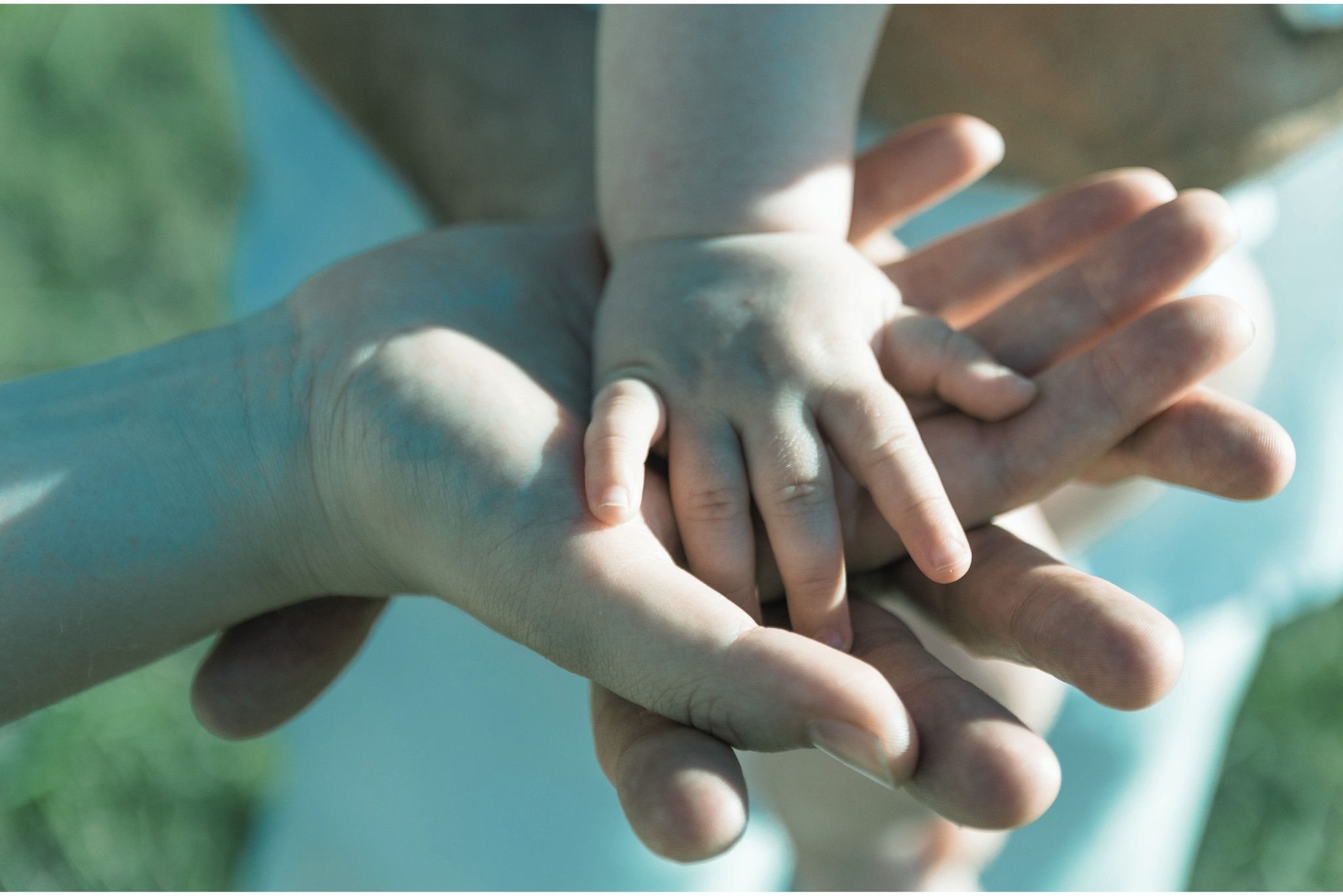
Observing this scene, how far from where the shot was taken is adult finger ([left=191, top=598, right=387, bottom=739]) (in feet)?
3.04

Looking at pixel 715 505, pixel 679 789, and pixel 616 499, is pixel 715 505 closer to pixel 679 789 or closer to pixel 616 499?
pixel 616 499

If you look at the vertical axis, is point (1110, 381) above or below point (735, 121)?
below

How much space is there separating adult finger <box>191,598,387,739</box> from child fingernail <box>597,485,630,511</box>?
1.24ft

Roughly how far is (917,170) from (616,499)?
57cm

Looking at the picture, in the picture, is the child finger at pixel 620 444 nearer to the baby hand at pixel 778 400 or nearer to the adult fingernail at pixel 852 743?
the baby hand at pixel 778 400

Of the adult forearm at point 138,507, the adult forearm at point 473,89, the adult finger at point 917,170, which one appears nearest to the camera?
the adult forearm at point 138,507

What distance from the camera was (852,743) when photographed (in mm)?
586

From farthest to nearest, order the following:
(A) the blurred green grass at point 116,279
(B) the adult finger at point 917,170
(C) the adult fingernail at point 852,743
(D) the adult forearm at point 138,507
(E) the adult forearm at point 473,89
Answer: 1. (A) the blurred green grass at point 116,279
2. (E) the adult forearm at point 473,89
3. (B) the adult finger at point 917,170
4. (D) the adult forearm at point 138,507
5. (C) the adult fingernail at point 852,743

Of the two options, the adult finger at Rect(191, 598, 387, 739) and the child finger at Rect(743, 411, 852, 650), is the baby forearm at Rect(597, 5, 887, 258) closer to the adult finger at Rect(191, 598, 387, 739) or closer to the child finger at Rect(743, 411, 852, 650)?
the child finger at Rect(743, 411, 852, 650)

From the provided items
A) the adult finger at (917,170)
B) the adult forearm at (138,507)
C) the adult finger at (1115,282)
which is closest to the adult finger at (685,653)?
the adult forearm at (138,507)

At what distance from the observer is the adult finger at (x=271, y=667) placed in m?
0.93

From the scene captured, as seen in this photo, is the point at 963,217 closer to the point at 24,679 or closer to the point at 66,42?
the point at 24,679

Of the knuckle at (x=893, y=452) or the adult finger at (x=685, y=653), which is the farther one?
the knuckle at (x=893, y=452)

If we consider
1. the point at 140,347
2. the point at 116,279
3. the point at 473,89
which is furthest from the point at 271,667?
the point at 116,279
